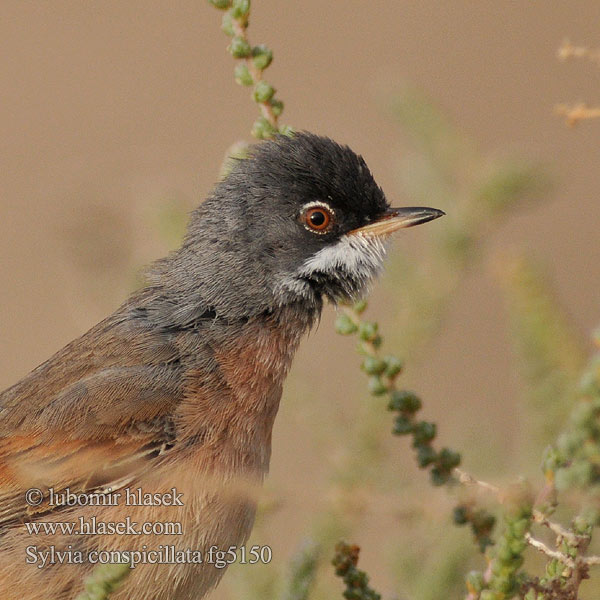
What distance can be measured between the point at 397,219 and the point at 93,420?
135 cm

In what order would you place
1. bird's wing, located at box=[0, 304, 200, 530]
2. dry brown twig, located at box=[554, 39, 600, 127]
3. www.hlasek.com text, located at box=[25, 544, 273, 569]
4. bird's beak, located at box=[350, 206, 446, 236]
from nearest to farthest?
dry brown twig, located at box=[554, 39, 600, 127] → www.hlasek.com text, located at box=[25, 544, 273, 569] → bird's wing, located at box=[0, 304, 200, 530] → bird's beak, located at box=[350, 206, 446, 236]

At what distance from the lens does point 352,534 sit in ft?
10.2

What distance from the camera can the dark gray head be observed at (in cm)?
358

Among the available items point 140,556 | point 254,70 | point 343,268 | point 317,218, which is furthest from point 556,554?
point 317,218

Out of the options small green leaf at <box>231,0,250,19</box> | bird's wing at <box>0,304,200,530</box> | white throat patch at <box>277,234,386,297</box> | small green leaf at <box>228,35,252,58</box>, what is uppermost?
small green leaf at <box>231,0,250,19</box>

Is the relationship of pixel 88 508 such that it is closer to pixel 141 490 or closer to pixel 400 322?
pixel 141 490

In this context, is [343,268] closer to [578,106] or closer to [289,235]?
[289,235]

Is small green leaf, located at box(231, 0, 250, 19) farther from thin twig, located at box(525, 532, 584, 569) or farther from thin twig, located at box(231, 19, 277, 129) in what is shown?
thin twig, located at box(525, 532, 584, 569)

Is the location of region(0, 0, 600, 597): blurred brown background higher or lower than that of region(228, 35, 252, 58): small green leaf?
higher

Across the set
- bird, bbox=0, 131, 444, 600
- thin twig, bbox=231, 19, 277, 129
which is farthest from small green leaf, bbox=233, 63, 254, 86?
bird, bbox=0, 131, 444, 600

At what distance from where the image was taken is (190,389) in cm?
334

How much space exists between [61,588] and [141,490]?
15.4 inches

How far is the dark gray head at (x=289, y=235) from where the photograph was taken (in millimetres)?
3576

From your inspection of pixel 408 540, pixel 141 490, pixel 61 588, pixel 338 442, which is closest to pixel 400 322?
pixel 338 442
